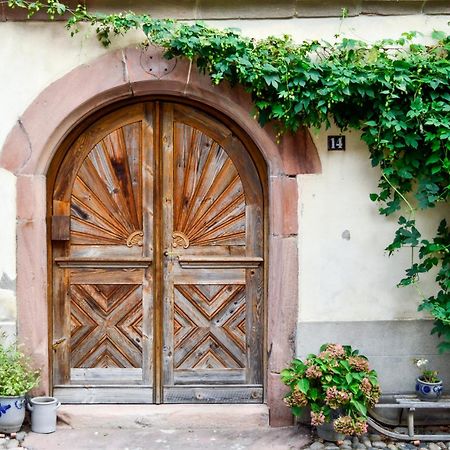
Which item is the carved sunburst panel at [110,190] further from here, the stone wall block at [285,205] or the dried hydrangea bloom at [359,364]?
the dried hydrangea bloom at [359,364]

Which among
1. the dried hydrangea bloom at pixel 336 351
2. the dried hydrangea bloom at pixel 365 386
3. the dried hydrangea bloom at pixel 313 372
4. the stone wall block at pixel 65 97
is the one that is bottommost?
the dried hydrangea bloom at pixel 365 386

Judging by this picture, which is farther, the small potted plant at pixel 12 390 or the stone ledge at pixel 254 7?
the stone ledge at pixel 254 7

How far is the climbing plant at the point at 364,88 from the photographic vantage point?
15.2ft

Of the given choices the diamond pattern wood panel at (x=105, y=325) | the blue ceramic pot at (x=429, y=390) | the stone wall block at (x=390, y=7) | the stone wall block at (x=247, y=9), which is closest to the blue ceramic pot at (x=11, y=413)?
the diamond pattern wood panel at (x=105, y=325)

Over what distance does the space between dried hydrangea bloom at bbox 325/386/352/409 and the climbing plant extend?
860 millimetres

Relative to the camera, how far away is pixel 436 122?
4613 millimetres

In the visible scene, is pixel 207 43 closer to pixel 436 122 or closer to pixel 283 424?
pixel 436 122

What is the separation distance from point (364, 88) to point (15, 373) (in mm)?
2983

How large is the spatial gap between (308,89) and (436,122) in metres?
0.86

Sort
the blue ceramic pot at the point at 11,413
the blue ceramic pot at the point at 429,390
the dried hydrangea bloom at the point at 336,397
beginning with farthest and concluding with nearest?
the blue ceramic pot at the point at 429,390, the blue ceramic pot at the point at 11,413, the dried hydrangea bloom at the point at 336,397

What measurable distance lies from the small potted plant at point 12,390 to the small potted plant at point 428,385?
2.63 meters

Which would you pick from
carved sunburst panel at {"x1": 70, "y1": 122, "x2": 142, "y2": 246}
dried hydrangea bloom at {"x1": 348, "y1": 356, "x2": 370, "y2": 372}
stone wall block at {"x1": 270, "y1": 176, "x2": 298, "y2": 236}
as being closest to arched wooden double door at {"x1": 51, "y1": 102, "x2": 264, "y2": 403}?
carved sunburst panel at {"x1": 70, "y1": 122, "x2": 142, "y2": 246}

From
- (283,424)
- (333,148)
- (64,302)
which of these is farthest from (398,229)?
(64,302)

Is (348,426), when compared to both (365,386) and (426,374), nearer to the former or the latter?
(365,386)
